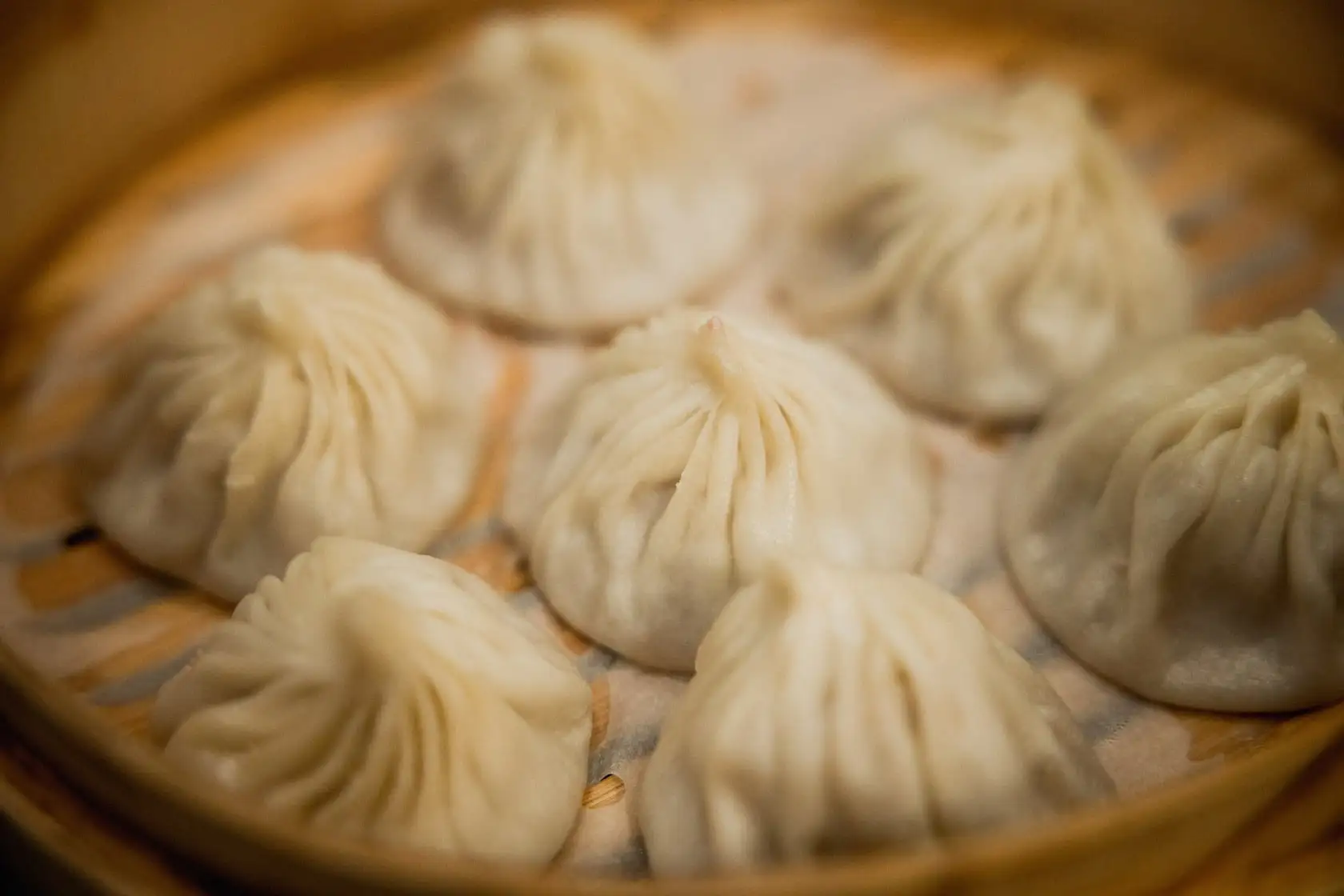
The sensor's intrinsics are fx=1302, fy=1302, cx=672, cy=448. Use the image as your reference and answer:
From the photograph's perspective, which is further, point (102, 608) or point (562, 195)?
point (562, 195)

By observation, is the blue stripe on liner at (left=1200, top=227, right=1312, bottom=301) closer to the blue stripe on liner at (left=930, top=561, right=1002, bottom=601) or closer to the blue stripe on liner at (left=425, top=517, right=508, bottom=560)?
the blue stripe on liner at (left=930, top=561, right=1002, bottom=601)

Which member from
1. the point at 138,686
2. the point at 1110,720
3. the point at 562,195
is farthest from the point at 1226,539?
the point at 138,686

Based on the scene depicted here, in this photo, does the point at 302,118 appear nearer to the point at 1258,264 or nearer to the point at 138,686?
the point at 138,686

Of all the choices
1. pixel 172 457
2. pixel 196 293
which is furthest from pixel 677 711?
pixel 196 293

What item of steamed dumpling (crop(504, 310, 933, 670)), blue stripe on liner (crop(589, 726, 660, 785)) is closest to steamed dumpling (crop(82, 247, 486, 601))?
steamed dumpling (crop(504, 310, 933, 670))

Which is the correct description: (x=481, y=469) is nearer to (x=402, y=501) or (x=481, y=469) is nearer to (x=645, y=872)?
(x=402, y=501)

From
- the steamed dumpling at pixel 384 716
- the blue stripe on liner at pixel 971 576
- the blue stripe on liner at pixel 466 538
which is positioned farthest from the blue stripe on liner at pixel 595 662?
the blue stripe on liner at pixel 971 576
